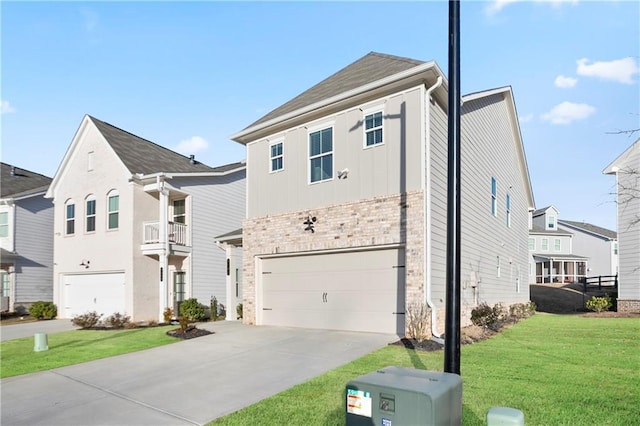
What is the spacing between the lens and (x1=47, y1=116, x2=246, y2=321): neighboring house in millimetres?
18547

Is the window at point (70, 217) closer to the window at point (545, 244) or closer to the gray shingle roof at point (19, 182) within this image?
the gray shingle roof at point (19, 182)

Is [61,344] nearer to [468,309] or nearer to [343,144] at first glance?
[343,144]

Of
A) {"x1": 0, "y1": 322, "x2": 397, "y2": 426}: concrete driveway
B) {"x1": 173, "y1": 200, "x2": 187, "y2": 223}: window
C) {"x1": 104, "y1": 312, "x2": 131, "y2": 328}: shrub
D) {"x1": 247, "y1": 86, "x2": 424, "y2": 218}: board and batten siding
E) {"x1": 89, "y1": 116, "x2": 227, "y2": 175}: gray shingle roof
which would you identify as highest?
{"x1": 89, "y1": 116, "x2": 227, "y2": 175}: gray shingle roof

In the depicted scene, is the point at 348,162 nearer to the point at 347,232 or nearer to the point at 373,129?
the point at 373,129

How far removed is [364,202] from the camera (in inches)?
493

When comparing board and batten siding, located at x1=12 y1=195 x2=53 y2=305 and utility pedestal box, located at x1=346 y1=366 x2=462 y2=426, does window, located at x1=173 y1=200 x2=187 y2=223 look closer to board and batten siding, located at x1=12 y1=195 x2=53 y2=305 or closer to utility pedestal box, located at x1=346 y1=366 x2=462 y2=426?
A: board and batten siding, located at x1=12 y1=195 x2=53 y2=305

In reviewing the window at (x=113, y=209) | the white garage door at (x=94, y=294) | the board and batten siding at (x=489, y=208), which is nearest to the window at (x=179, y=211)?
the window at (x=113, y=209)

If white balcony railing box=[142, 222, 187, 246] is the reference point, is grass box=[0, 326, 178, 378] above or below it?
below

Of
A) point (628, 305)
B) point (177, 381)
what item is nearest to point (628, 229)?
point (628, 305)

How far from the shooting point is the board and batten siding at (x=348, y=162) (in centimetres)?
1189

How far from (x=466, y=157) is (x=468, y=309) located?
16.4 feet

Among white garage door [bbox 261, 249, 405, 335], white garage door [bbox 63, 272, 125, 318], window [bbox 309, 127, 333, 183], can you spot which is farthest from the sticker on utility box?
white garage door [bbox 63, 272, 125, 318]

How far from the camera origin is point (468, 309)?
14.1 metres

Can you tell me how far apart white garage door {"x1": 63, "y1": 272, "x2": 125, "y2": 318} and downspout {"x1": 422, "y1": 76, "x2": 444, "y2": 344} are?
13.3m
